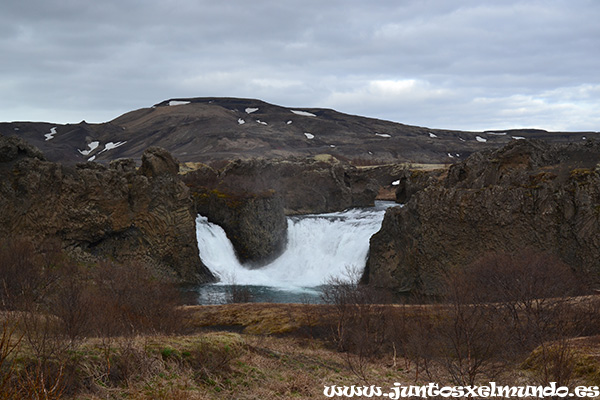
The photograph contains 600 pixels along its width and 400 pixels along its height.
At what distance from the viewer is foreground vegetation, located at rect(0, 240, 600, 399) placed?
12.2 m

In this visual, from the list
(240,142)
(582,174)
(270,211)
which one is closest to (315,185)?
(270,211)

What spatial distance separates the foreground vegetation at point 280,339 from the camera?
12.2 meters

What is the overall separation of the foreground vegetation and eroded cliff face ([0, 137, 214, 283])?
7.03 meters

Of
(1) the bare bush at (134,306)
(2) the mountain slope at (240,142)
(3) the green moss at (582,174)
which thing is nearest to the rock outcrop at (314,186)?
(3) the green moss at (582,174)

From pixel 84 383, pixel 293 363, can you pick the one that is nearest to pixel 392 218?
pixel 293 363

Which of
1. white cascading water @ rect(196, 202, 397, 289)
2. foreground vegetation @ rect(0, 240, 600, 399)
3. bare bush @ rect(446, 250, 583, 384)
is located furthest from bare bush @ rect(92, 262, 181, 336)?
white cascading water @ rect(196, 202, 397, 289)

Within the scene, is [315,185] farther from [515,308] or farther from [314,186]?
[515,308]

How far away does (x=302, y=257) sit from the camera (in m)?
58.1

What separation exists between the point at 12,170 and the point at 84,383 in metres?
35.6

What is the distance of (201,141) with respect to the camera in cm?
16612

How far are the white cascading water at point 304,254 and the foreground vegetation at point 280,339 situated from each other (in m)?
19.2

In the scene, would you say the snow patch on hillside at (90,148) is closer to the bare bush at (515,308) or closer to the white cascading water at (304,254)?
the white cascading water at (304,254)

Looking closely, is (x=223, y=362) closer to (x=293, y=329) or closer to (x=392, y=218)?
(x=293, y=329)

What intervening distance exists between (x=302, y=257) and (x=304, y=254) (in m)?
0.48
